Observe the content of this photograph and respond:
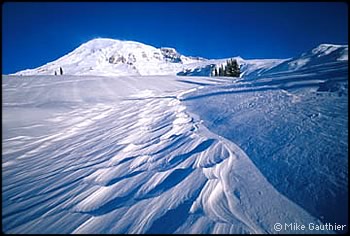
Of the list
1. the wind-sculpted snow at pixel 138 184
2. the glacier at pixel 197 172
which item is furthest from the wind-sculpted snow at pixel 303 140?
the wind-sculpted snow at pixel 138 184

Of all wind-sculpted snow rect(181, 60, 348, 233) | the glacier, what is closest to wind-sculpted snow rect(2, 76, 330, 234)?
the glacier

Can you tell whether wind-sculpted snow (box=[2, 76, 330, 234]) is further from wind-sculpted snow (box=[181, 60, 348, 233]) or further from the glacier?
wind-sculpted snow (box=[181, 60, 348, 233])

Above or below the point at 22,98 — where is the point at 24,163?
below

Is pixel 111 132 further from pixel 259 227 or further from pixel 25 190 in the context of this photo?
pixel 259 227

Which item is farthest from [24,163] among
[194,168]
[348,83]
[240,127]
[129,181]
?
[348,83]

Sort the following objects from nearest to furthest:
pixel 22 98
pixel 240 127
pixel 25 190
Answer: pixel 25 190
pixel 240 127
pixel 22 98

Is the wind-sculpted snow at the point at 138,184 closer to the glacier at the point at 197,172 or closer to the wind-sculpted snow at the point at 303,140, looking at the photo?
the glacier at the point at 197,172

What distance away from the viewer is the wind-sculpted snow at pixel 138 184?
5.94ft

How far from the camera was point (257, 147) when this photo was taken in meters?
2.68

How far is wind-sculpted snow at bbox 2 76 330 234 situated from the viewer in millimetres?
1810

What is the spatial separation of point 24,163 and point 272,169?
3.75m

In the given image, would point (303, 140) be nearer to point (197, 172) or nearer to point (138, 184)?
point (197, 172)

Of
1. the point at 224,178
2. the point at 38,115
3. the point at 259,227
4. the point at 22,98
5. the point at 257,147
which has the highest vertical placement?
the point at 22,98

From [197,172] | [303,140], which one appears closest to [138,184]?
[197,172]
